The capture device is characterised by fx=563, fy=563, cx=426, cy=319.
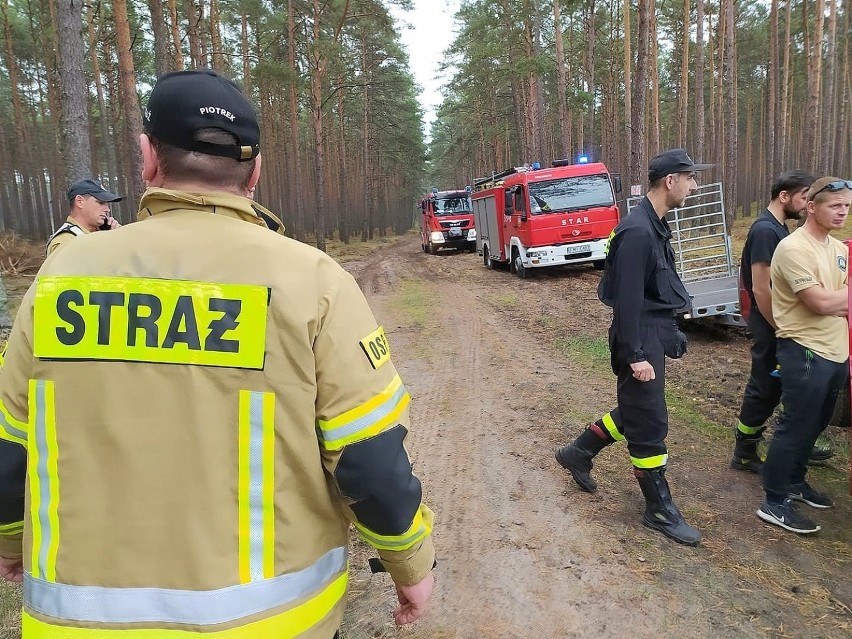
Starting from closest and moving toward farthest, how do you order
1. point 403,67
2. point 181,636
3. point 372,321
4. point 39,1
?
point 181,636 → point 372,321 → point 39,1 → point 403,67

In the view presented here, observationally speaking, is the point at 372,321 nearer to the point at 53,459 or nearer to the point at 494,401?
the point at 53,459

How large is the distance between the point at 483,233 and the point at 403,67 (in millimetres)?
17493

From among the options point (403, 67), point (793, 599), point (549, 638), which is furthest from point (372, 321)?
point (403, 67)

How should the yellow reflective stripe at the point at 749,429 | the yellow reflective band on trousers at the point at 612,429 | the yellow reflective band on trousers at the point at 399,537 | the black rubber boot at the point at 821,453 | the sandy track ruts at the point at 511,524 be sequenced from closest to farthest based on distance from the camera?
1. the yellow reflective band on trousers at the point at 399,537
2. the sandy track ruts at the point at 511,524
3. the yellow reflective band on trousers at the point at 612,429
4. the yellow reflective stripe at the point at 749,429
5. the black rubber boot at the point at 821,453

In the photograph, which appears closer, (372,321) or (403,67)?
(372,321)

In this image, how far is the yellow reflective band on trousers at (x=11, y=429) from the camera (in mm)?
1273

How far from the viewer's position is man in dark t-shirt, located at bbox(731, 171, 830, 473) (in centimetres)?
377

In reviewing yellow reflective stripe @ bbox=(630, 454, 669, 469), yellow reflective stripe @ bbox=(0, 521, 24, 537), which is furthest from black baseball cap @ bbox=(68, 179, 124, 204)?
yellow reflective stripe @ bbox=(630, 454, 669, 469)

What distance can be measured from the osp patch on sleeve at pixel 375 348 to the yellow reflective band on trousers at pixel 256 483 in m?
0.24

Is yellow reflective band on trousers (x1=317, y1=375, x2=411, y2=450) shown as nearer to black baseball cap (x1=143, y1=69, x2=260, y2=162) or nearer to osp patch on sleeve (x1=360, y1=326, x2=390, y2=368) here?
osp patch on sleeve (x1=360, y1=326, x2=390, y2=368)

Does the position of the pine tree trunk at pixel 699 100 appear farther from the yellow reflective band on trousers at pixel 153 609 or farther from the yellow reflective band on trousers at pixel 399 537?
the yellow reflective band on trousers at pixel 153 609

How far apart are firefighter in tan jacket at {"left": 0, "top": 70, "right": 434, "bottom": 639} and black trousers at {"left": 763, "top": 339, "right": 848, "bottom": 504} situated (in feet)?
9.93

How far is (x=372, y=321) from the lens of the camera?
137cm

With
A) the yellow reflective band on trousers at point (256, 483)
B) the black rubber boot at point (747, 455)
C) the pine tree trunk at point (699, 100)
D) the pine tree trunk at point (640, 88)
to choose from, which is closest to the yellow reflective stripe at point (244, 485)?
the yellow reflective band on trousers at point (256, 483)
